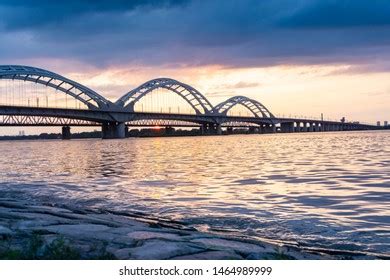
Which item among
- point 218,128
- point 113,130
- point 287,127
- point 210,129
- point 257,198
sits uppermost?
point 113,130

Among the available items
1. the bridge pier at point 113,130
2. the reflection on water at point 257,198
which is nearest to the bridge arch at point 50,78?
the bridge pier at point 113,130

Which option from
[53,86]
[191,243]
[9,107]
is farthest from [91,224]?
[53,86]

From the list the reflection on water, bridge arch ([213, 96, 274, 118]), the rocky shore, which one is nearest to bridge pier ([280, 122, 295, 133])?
bridge arch ([213, 96, 274, 118])

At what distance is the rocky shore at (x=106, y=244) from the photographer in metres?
4.65

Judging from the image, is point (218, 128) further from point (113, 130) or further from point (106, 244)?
point (106, 244)

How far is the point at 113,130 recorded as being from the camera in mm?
107188

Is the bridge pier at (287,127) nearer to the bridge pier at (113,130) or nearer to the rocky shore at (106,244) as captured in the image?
the bridge pier at (113,130)

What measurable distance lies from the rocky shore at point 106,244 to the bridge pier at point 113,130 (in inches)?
3893

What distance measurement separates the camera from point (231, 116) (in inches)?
5295

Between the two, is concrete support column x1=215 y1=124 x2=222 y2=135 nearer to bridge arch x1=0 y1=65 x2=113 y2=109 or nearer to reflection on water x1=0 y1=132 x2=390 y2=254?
bridge arch x1=0 y1=65 x2=113 y2=109

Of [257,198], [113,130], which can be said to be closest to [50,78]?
[113,130]

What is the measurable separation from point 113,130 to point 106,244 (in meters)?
103

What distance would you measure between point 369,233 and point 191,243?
122 inches
